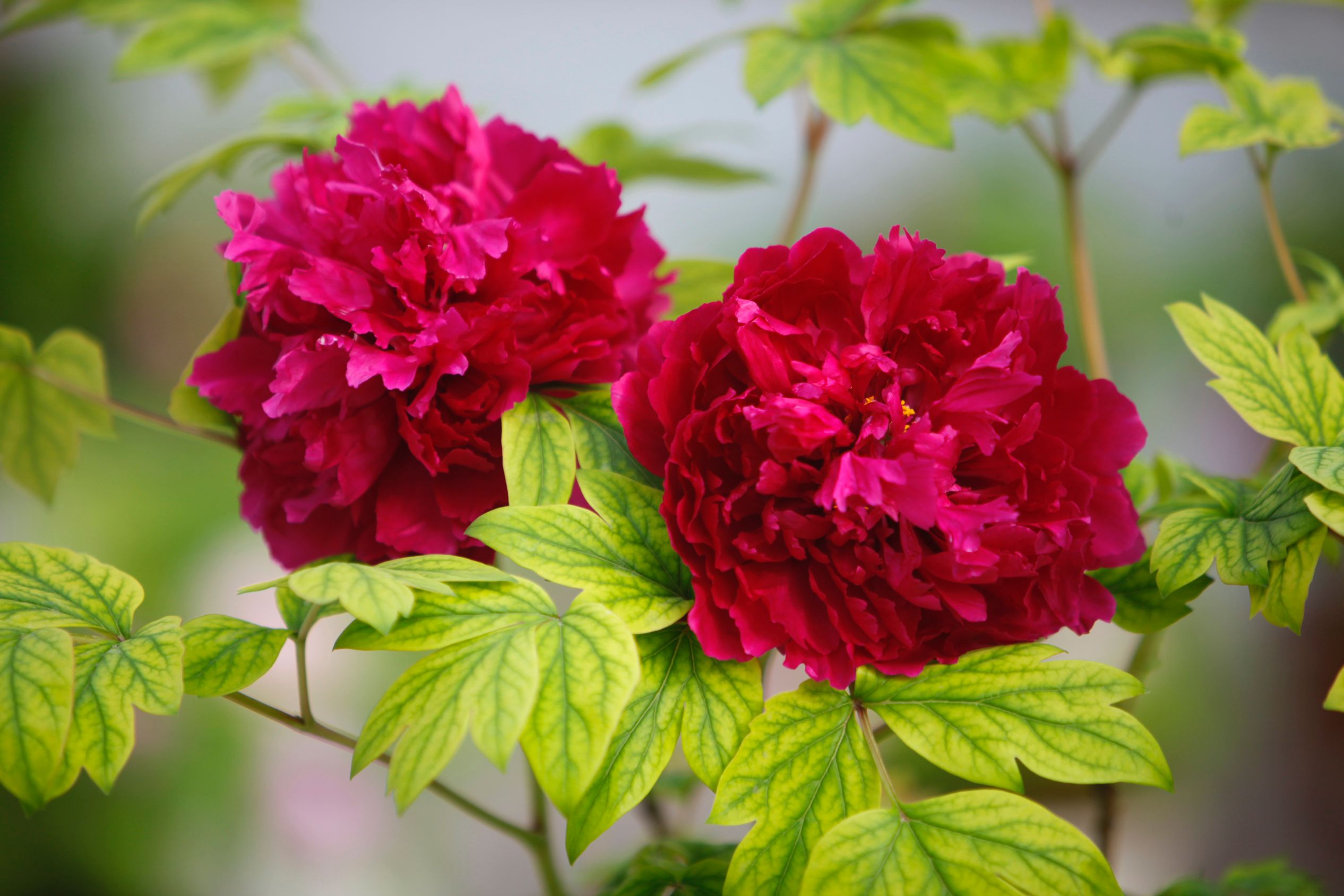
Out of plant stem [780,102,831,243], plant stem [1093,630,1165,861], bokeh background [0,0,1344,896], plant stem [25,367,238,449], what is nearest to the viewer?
plant stem [25,367,238,449]

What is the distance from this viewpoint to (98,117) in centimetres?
117

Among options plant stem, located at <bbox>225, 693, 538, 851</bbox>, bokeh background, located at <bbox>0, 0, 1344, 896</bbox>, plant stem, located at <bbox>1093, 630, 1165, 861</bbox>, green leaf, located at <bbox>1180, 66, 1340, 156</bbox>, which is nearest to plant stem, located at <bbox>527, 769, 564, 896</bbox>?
plant stem, located at <bbox>225, 693, 538, 851</bbox>

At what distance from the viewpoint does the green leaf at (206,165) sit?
452mm

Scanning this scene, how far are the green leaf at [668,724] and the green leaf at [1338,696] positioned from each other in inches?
6.1

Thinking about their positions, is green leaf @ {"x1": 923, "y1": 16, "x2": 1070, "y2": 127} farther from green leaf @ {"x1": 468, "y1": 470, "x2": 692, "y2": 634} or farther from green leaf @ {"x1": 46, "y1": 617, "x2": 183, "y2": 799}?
green leaf @ {"x1": 46, "y1": 617, "x2": 183, "y2": 799}

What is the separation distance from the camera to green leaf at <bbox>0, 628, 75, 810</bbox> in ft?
0.78

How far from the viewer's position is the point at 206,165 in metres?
0.46

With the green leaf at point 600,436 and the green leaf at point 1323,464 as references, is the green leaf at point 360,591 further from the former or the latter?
the green leaf at point 1323,464

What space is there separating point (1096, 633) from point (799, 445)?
0.92m

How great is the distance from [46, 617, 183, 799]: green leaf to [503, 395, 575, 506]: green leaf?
0.34ft

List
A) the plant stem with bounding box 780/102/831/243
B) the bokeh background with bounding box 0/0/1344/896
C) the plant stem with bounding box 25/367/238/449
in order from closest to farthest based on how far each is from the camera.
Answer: the plant stem with bounding box 25/367/238/449 < the plant stem with bounding box 780/102/831/243 < the bokeh background with bounding box 0/0/1344/896

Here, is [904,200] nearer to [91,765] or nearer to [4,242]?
[4,242]

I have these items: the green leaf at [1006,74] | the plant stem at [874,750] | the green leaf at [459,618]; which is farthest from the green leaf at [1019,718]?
the green leaf at [1006,74]

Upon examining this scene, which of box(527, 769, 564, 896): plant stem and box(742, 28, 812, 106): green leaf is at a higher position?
box(742, 28, 812, 106): green leaf
